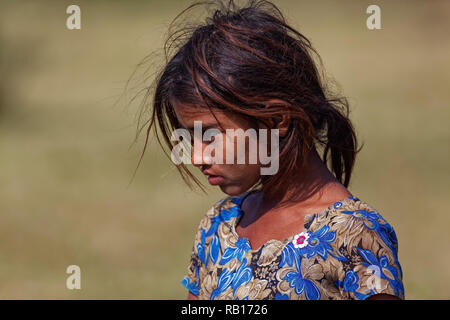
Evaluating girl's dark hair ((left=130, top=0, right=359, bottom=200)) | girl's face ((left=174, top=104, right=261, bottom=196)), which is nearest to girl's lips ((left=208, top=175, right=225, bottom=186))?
girl's face ((left=174, top=104, right=261, bottom=196))

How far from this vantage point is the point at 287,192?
1.88m

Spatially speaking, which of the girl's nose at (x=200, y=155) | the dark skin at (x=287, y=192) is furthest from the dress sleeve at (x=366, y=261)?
the girl's nose at (x=200, y=155)

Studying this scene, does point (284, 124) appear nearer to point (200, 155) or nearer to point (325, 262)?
point (200, 155)

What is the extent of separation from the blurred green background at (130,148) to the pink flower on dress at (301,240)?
1.41m

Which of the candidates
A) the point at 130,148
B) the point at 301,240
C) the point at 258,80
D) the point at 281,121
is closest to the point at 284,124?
the point at 281,121

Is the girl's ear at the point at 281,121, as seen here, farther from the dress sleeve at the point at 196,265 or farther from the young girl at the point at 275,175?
the dress sleeve at the point at 196,265

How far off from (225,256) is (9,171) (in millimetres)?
4988

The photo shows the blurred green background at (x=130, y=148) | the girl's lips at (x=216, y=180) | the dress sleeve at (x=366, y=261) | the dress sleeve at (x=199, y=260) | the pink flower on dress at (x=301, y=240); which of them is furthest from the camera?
the blurred green background at (x=130, y=148)

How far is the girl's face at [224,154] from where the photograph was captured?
1794 millimetres

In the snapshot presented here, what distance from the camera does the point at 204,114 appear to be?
180cm

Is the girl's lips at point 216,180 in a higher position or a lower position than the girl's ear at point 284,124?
lower

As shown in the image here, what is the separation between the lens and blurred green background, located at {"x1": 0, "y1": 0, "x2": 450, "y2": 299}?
185 inches

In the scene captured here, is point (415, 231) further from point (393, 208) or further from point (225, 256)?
point (225, 256)

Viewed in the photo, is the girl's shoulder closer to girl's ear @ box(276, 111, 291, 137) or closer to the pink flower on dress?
the pink flower on dress
